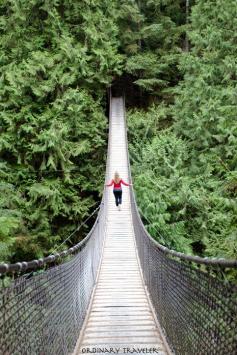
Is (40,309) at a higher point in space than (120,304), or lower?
higher

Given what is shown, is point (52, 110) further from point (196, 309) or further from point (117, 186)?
A: point (196, 309)

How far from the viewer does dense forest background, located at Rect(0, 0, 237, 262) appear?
11.5m

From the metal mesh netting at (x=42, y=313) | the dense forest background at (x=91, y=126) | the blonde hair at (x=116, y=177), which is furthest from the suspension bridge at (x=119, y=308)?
the dense forest background at (x=91, y=126)

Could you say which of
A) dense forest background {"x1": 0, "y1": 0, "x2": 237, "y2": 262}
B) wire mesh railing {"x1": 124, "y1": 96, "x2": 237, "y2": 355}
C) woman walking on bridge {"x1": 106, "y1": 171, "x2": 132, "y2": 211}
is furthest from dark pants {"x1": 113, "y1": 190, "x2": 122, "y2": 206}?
wire mesh railing {"x1": 124, "y1": 96, "x2": 237, "y2": 355}

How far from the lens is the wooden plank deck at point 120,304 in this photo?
153 inches

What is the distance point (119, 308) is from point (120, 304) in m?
0.17

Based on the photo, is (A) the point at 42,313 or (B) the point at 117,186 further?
(B) the point at 117,186

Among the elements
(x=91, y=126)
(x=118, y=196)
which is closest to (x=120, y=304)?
(x=118, y=196)

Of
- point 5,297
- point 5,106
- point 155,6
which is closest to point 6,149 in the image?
point 5,106

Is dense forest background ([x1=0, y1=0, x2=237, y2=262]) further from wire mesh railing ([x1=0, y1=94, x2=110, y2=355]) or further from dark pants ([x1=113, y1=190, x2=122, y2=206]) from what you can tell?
wire mesh railing ([x1=0, y1=94, x2=110, y2=355])

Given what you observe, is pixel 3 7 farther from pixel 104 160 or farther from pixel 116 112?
pixel 104 160

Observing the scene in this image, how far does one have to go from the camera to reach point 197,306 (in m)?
2.74

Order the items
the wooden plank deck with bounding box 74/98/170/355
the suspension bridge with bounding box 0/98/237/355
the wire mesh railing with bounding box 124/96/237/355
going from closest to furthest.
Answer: the wire mesh railing with bounding box 124/96/237/355
the suspension bridge with bounding box 0/98/237/355
the wooden plank deck with bounding box 74/98/170/355

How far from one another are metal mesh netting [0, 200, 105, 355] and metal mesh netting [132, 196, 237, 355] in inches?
35.7
